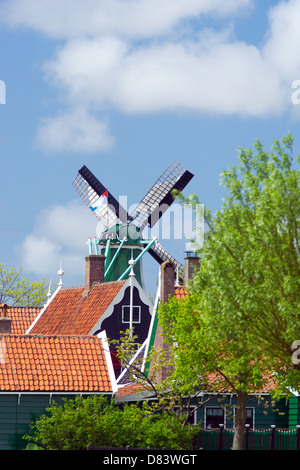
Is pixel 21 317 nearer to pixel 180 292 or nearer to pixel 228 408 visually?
pixel 180 292

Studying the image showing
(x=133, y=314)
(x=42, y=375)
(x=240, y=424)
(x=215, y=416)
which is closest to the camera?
(x=240, y=424)

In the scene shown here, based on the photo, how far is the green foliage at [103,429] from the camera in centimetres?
3059

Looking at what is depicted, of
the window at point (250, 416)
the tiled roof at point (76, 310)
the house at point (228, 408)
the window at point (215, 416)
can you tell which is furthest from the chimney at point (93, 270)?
the window at point (250, 416)

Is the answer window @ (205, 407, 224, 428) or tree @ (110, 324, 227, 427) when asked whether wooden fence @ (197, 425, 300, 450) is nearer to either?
tree @ (110, 324, 227, 427)

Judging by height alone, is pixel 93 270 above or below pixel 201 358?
above

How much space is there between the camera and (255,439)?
35562 millimetres

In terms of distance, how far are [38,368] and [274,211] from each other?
44.3 feet

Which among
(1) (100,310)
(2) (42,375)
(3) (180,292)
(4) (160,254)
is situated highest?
(4) (160,254)

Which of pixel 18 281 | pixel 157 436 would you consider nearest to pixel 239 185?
pixel 157 436

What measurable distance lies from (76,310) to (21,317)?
16.1ft

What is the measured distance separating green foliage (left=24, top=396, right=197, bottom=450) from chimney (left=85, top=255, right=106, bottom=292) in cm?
1594

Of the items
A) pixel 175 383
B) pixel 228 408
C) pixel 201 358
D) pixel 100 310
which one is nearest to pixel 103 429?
pixel 175 383

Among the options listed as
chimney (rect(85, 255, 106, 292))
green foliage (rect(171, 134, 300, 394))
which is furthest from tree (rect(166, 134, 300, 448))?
chimney (rect(85, 255, 106, 292))
